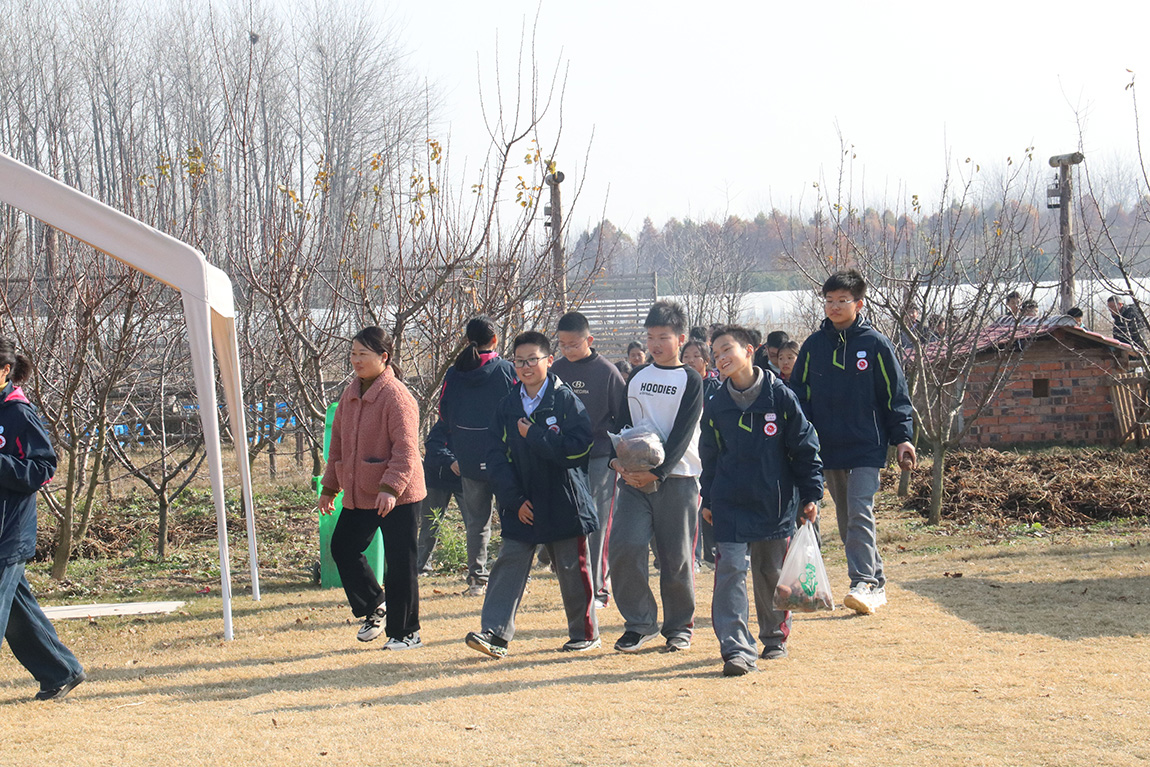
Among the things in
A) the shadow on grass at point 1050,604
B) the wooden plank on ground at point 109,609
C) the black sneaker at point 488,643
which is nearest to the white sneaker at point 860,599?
the shadow on grass at point 1050,604

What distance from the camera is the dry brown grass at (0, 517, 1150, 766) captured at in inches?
152

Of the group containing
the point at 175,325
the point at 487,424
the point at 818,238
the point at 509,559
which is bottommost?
the point at 509,559

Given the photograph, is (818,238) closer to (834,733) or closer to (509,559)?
(509,559)

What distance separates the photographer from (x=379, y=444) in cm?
560

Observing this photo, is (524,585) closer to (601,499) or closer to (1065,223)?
(601,499)

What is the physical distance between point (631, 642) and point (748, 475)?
1.19m

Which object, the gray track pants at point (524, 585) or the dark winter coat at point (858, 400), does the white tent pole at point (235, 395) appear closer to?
the gray track pants at point (524, 585)

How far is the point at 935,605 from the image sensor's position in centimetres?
645

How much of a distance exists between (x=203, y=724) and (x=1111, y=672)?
13.1 ft

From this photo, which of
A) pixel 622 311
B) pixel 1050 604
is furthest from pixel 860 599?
pixel 622 311

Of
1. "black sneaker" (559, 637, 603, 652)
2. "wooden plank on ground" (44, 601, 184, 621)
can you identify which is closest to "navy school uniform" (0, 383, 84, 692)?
"wooden plank on ground" (44, 601, 184, 621)

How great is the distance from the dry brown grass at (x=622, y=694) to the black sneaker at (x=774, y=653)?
0.08 m

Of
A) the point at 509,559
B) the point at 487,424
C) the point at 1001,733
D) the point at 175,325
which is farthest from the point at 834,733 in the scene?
the point at 175,325

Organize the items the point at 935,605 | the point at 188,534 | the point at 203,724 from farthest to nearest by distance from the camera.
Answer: the point at 188,534
the point at 935,605
the point at 203,724
